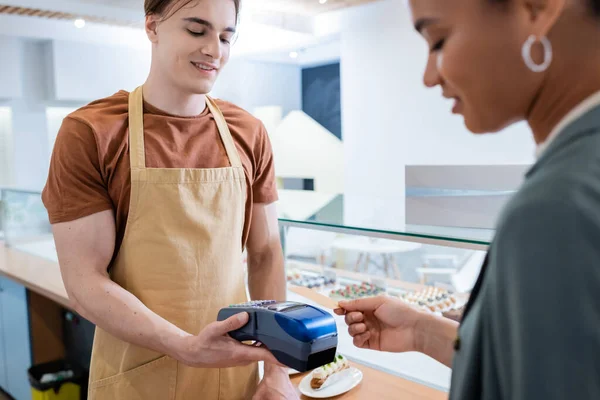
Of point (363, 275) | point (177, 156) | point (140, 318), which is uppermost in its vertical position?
point (177, 156)

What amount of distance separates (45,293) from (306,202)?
161 cm

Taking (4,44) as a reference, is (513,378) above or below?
below

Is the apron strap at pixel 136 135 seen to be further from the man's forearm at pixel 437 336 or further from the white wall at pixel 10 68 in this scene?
the white wall at pixel 10 68

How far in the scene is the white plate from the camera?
132 centimetres

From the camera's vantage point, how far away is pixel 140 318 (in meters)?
1.07

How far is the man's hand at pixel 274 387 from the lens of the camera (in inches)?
47.9

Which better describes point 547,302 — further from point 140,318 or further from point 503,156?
point 503,156

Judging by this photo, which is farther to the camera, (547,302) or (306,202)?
(306,202)

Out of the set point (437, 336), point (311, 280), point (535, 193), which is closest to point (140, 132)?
point (437, 336)

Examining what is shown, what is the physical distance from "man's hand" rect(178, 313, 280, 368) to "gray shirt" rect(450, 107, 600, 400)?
617 mm

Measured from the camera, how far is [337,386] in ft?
4.42

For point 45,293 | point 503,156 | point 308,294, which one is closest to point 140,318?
point 308,294

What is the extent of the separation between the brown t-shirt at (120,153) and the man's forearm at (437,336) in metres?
0.58

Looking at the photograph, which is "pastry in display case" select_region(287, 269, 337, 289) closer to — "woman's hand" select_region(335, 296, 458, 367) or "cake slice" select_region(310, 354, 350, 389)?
"cake slice" select_region(310, 354, 350, 389)
